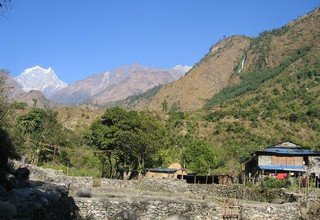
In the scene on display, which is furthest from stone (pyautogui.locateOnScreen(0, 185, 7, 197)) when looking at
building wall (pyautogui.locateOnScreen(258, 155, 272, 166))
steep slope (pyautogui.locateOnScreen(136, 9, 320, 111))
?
steep slope (pyautogui.locateOnScreen(136, 9, 320, 111))

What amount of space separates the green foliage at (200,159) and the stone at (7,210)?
46.4 meters

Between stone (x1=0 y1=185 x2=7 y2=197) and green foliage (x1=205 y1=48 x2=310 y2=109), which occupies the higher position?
green foliage (x1=205 y1=48 x2=310 y2=109)

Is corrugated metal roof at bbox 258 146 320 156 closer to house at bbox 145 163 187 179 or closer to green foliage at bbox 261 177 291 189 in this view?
green foliage at bbox 261 177 291 189

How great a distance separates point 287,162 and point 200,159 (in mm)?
12893

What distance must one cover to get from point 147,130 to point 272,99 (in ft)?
215

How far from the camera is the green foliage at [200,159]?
56.8 metres

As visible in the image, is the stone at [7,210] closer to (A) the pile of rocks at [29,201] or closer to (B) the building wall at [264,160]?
(A) the pile of rocks at [29,201]

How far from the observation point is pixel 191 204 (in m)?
25.9

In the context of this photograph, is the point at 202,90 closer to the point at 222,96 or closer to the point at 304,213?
the point at 222,96

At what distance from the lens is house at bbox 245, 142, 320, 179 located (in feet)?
155

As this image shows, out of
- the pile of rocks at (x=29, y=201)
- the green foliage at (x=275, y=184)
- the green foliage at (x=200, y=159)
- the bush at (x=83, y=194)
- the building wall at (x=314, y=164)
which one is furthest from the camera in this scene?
the green foliage at (x=200, y=159)

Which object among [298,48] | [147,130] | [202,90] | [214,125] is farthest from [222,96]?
[147,130]

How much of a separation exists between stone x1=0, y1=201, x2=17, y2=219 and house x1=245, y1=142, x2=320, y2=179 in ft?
128

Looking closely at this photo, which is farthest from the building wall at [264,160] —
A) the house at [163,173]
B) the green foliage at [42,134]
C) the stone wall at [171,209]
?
the green foliage at [42,134]
